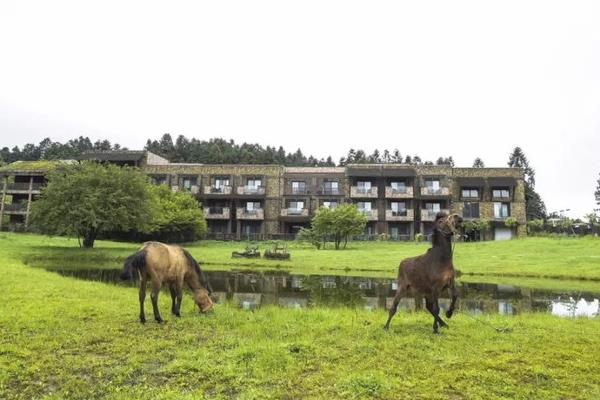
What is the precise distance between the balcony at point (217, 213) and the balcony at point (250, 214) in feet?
5.39

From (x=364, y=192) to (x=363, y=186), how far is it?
158 centimetres

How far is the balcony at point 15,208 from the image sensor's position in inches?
2415

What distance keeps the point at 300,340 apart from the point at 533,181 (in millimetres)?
113196

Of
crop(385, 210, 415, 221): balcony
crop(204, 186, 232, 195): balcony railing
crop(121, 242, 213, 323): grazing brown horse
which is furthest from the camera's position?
crop(204, 186, 232, 195): balcony railing

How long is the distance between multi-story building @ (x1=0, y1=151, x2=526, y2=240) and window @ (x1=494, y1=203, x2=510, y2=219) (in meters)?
0.12

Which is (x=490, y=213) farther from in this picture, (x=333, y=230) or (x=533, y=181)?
(x=533, y=181)

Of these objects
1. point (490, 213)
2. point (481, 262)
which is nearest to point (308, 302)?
point (481, 262)

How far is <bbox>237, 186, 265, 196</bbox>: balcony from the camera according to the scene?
6256 cm

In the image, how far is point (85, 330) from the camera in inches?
372

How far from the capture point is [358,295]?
1848 cm

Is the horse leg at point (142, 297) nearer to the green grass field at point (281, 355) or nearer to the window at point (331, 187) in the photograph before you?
the green grass field at point (281, 355)

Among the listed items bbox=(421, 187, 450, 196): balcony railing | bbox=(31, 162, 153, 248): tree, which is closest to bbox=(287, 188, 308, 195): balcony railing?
bbox=(421, 187, 450, 196): balcony railing

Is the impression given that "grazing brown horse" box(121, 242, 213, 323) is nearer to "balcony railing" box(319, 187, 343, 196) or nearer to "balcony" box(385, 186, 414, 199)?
"balcony railing" box(319, 187, 343, 196)

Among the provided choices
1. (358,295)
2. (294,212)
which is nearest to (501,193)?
(294,212)
